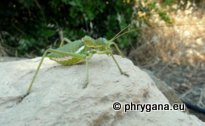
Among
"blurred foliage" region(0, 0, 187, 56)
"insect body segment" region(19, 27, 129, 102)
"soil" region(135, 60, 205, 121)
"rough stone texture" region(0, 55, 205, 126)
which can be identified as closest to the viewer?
"rough stone texture" region(0, 55, 205, 126)

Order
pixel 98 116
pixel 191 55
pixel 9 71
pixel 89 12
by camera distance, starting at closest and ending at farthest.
A: pixel 98 116 < pixel 9 71 < pixel 89 12 < pixel 191 55

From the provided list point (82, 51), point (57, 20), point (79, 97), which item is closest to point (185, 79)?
point (57, 20)

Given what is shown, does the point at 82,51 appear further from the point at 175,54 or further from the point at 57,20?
the point at 175,54

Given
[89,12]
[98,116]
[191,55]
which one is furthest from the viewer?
[191,55]

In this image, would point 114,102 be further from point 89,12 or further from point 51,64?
point 89,12

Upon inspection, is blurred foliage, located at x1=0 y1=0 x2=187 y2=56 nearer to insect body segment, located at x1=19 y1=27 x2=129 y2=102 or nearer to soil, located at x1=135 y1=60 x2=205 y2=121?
soil, located at x1=135 y1=60 x2=205 y2=121

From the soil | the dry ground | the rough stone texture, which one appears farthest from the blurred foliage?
the rough stone texture

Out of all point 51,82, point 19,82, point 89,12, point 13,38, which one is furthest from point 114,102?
point 13,38
